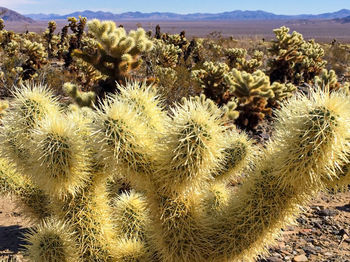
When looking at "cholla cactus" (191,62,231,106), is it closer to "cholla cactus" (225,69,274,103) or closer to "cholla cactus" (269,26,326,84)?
"cholla cactus" (225,69,274,103)

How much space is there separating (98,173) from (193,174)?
0.79 metres

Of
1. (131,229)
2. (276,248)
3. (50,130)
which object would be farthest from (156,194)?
(276,248)

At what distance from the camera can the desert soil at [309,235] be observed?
3.90 m

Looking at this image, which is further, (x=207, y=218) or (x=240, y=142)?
(x=240, y=142)

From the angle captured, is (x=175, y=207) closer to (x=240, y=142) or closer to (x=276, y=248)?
(x=240, y=142)

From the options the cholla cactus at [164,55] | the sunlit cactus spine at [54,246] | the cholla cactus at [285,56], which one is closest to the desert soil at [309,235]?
the sunlit cactus spine at [54,246]

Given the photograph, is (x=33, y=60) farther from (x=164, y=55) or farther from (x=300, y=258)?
(x=300, y=258)

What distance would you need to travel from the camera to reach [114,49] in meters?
4.52

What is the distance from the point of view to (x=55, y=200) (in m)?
2.55

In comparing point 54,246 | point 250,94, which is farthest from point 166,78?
point 54,246

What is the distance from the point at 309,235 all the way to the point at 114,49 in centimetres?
357

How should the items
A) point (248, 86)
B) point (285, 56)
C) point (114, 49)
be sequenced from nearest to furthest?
1. point (114, 49)
2. point (248, 86)
3. point (285, 56)

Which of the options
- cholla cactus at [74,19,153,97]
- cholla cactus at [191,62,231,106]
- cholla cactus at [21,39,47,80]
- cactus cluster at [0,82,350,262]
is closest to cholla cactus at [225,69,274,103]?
cholla cactus at [191,62,231,106]

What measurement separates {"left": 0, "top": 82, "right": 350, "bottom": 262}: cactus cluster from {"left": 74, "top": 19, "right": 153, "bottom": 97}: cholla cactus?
2161 mm
